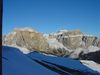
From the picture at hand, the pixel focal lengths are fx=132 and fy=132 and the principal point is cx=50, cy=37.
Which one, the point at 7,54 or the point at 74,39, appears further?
the point at 74,39

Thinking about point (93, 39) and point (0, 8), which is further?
point (93, 39)

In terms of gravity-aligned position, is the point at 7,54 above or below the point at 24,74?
above

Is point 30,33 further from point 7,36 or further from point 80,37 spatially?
point 80,37

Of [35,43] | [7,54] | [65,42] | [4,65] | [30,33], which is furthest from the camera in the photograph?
[65,42]

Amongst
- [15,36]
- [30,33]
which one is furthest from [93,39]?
[15,36]

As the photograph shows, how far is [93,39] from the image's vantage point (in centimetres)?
17638

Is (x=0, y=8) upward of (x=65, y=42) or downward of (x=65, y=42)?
upward

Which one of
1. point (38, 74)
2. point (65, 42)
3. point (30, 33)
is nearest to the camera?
point (38, 74)

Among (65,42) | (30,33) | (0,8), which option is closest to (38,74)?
(0,8)

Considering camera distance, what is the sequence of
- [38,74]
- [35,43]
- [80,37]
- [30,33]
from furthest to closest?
[80,37] → [30,33] → [35,43] → [38,74]

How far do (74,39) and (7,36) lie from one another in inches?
3774

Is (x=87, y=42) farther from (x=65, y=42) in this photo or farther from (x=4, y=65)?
(x=4, y=65)

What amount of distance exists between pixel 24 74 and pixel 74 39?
181 m

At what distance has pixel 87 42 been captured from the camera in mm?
180625
